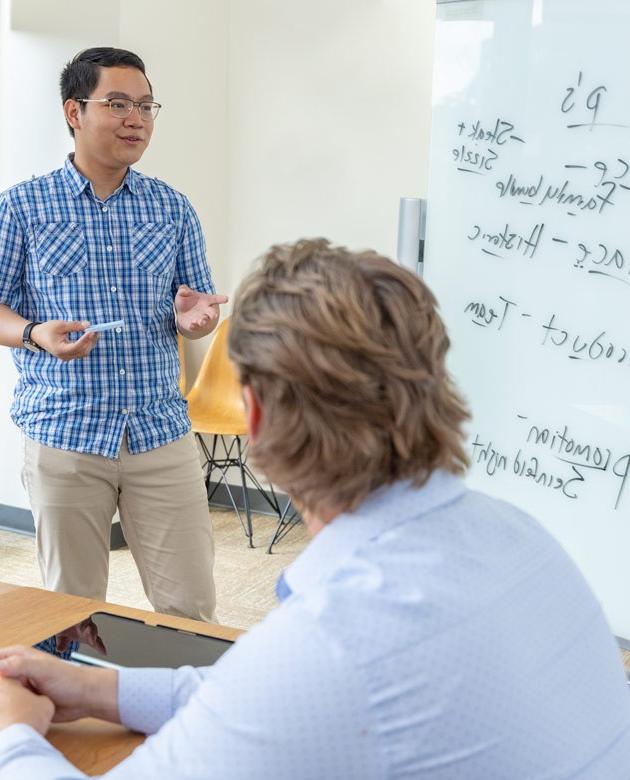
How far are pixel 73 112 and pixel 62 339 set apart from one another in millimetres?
614

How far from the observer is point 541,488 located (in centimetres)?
244

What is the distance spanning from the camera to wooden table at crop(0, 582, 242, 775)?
1.12 metres

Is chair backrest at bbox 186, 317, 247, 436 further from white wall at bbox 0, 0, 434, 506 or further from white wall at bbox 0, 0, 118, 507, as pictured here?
white wall at bbox 0, 0, 118, 507

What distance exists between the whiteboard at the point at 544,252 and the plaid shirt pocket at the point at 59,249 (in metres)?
0.86

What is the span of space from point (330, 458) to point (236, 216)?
3881mm

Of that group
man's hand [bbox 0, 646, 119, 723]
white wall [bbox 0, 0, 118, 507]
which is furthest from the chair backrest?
man's hand [bbox 0, 646, 119, 723]

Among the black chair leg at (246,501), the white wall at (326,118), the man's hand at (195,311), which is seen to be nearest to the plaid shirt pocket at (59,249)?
the man's hand at (195,311)

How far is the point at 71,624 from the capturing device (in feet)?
4.73

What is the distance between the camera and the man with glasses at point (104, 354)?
233 cm

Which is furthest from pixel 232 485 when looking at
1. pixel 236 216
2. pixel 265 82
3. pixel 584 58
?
pixel 584 58

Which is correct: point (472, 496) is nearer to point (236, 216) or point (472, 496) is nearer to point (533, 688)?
point (533, 688)

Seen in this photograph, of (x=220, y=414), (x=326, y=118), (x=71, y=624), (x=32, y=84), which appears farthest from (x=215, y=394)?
(x=71, y=624)

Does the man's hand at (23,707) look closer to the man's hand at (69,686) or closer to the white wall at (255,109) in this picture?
the man's hand at (69,686)

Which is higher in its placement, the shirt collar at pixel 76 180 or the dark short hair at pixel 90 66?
the dark short hair at pixel 90 66
